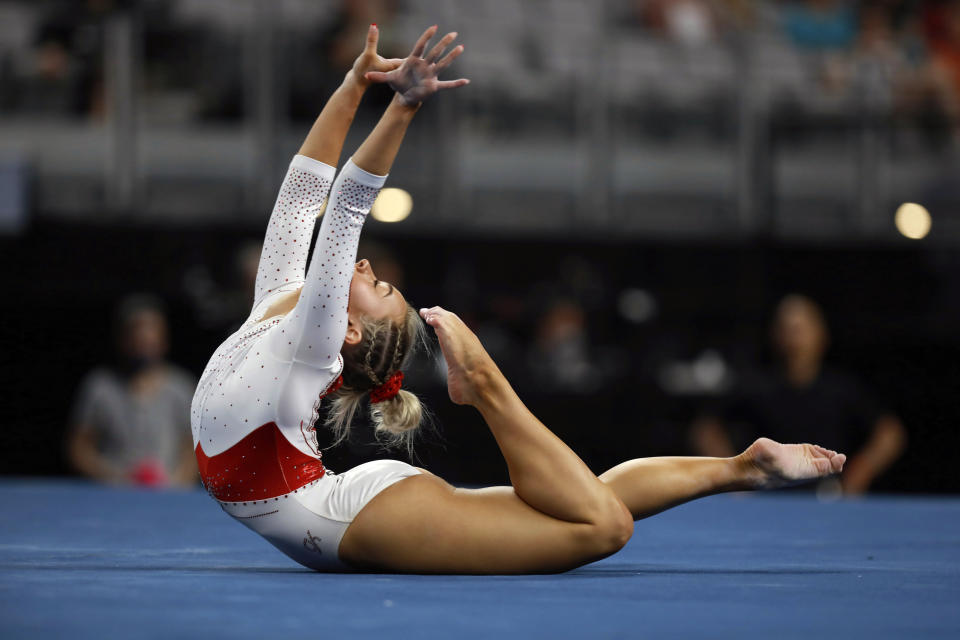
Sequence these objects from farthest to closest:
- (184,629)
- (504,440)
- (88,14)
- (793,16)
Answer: (793,16) < (88,14) < (504,440) < (184,629)

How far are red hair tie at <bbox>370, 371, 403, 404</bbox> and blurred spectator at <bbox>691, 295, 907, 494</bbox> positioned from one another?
9.86 feet

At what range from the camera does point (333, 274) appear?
2607 millimetres

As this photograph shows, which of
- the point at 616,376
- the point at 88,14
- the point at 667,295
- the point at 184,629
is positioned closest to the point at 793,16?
the point at 667,295

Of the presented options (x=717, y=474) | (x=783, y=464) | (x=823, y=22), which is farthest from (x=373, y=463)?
(x=823, y=22)

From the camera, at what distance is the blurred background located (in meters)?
6.02

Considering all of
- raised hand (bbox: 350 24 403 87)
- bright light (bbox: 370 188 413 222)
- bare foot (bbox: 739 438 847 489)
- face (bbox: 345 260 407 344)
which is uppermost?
raised hand (bbox: 350 24 403 87)

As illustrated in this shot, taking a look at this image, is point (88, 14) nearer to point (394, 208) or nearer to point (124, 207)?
point (124, 207)

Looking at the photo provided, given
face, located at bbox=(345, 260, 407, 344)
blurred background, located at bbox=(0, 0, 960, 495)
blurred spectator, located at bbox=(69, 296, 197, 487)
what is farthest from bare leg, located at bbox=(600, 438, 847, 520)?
blurred spectator, located at bbox=(69, 296, 197, 487)

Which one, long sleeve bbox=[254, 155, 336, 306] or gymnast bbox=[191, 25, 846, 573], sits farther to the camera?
long sleeve bbox=[254, 155, 336, 306]

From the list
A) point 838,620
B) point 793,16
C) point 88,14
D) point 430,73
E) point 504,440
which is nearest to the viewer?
point 838,620

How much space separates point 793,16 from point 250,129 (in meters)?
3.99

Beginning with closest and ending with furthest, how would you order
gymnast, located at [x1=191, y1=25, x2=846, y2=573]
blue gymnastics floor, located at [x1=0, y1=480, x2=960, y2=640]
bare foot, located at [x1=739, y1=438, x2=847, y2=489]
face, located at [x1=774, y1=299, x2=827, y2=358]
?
blue gymnastics floor, located at [x1=0, y1=480, x2=960, y2=640]
gymnast, located at [x1=191, y1=25, x2=846, y2=573]
bare foot, located at [x1=739, y1=438, x2=847, y2=489]
face, located at [x1=774, y1=299, x2=827, y2=358]

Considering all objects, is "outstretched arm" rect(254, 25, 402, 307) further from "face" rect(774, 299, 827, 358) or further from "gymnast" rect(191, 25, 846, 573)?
"face" rect(774, 299, 827, 358)

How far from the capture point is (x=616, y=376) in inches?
253
